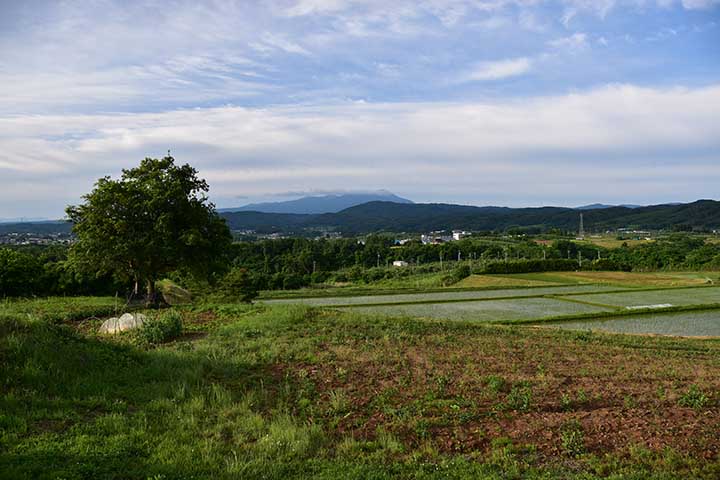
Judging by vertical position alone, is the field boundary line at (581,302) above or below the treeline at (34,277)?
below

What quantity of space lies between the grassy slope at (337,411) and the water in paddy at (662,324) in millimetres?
9463

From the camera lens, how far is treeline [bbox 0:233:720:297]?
80.3ft

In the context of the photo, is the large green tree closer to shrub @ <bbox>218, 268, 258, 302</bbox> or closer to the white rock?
the white rock

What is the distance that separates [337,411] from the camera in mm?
7754

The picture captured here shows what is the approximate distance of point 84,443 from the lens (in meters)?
6.04

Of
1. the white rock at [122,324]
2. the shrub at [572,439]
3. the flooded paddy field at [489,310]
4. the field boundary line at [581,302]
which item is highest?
the white rock at [122,324]

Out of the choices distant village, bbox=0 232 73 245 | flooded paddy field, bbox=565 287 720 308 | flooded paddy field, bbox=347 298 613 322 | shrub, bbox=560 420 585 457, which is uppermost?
distant village, bbox=0 232 73 245

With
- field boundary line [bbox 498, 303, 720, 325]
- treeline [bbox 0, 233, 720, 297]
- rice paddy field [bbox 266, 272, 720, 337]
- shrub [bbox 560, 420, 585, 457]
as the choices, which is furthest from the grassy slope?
rice paddy field [bbox 266, 272, 720, 337]

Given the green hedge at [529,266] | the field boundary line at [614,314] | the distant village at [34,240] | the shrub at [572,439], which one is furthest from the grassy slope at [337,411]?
the distant village at [34,240]

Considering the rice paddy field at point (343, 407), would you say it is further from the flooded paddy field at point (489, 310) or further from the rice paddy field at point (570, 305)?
the flooded paddy field at point (489, 310)

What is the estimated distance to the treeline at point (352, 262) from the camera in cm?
2447

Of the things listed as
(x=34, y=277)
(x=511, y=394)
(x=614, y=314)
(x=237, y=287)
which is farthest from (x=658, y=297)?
(x=34, y=277)

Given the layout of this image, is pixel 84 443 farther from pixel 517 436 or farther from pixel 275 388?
pixel 517 436

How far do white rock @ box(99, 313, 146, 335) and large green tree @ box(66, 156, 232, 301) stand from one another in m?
4.17
